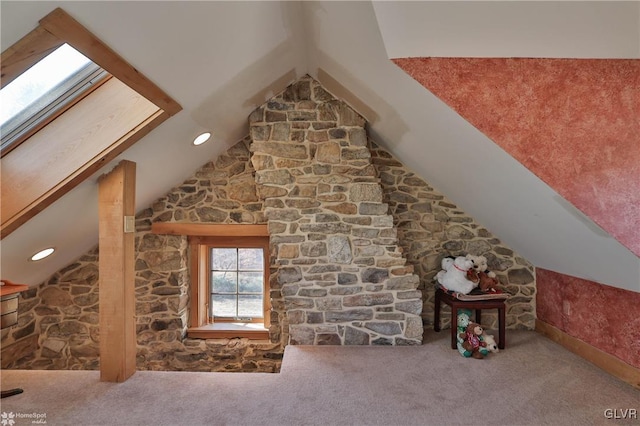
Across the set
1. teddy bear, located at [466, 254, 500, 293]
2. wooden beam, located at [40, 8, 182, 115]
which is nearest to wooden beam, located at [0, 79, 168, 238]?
wooden beam, located at [40, 8, 182, 115]

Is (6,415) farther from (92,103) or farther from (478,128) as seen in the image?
(478,128)

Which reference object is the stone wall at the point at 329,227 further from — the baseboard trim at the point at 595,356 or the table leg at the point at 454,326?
the baseboard trim at the point at 595,356

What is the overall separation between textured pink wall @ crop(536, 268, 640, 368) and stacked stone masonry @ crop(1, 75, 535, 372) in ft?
0.91

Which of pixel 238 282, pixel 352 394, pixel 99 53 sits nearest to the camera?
pixel 99 53

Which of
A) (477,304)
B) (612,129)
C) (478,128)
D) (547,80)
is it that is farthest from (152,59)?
(477,304)

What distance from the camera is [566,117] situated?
1999mm

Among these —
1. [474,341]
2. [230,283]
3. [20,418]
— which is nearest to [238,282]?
[230,283]

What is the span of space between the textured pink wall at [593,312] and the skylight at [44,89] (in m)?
4.01

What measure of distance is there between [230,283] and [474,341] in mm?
2811

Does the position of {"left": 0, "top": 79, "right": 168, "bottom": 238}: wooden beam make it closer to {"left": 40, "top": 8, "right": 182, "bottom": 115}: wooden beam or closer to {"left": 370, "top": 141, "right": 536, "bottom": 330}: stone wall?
{"left": 40, "top": 8, "right": 182, "bottom": 115}: wooden beam

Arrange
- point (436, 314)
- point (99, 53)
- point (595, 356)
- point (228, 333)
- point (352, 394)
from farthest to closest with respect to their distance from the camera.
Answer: point (228, 333) < point (436, 314) < point (595, 356) < point (352, 394) < point (99, 53)

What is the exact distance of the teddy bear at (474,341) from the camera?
309cm

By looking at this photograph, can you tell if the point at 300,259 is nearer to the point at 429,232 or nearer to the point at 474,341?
the point at 429,232

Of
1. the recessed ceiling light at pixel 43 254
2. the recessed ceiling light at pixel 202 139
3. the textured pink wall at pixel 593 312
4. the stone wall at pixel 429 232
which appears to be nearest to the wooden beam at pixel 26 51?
the recessed ceiling light at pixel 202 139
